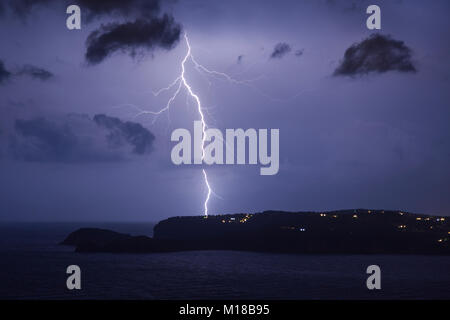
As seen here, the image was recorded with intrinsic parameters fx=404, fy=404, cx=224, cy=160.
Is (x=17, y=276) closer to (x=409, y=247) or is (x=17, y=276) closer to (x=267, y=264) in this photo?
(x=267, y=264)

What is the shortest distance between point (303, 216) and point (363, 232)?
23.7 metres

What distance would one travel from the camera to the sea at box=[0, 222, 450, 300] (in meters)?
47.2

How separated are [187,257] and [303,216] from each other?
56894 mm

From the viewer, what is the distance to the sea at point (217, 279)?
47.2 metres

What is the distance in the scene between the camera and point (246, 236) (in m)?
119

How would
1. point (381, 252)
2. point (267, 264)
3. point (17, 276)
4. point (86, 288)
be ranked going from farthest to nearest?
point (381, 252)
point (267, 264)
point (17, 276)
point (86, 288)

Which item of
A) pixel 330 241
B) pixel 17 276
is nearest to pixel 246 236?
pixel 330 241

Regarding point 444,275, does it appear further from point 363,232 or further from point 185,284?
point 363,232

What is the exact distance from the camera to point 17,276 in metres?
60.7

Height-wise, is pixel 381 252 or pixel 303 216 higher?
pixel 303 216

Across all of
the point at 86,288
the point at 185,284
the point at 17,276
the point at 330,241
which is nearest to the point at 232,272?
the point at 185,284

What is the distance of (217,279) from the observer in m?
58.8
